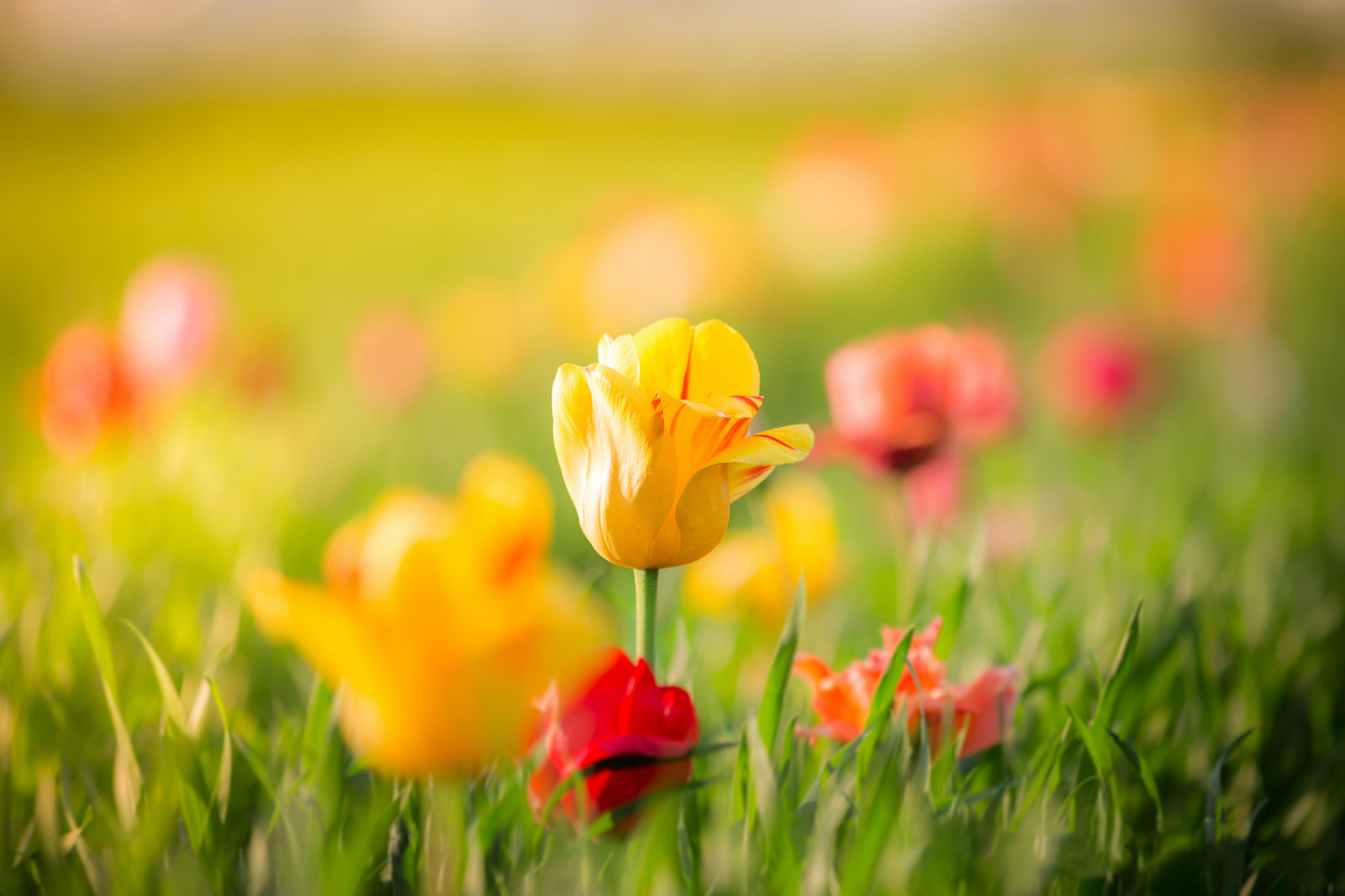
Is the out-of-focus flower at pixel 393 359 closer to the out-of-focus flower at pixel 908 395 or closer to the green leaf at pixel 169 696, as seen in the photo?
the out-of-focus flower at pixel 908 395

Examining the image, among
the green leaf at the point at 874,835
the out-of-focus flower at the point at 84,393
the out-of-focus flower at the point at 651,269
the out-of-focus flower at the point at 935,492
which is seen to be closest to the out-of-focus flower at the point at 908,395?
the out-of-focus flower at the point at 935,492

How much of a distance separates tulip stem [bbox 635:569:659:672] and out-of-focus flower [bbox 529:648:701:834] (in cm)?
1

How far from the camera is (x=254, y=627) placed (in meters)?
0.68

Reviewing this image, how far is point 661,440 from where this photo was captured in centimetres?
30

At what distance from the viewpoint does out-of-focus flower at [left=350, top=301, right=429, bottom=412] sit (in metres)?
1.45

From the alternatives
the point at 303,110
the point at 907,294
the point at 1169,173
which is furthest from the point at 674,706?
the point at 303,110

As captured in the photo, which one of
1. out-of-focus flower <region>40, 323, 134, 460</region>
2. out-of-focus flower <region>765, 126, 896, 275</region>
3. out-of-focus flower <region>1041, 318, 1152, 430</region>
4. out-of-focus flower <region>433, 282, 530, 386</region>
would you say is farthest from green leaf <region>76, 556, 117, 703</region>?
out-of-focus flower <region>765, 126, 896, 275</region>

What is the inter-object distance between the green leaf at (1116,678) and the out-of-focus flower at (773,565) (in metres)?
0.19

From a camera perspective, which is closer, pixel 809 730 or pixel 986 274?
pixel 809 730

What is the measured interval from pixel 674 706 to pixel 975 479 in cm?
106

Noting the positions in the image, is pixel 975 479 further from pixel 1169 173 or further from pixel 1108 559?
pixel 1169 173

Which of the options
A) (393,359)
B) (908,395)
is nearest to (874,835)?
(908,395)

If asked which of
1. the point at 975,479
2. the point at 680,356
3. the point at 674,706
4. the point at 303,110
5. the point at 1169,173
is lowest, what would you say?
the point at 975,479

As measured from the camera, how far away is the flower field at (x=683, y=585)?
1.03 feet
